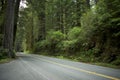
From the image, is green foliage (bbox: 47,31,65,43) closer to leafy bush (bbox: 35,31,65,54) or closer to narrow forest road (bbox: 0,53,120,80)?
leafy bush (bbox: 35,31,65,54)

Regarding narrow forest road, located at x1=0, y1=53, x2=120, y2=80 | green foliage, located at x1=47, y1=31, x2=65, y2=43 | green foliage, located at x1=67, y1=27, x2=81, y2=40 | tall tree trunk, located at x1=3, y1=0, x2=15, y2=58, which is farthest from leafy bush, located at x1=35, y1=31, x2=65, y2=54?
narrow forest road, located at x1=0, y1=53, x2=120, y2=80

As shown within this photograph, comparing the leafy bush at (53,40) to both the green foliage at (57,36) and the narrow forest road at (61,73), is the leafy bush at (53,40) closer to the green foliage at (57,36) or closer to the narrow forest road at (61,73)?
the green foliage at (57,36)

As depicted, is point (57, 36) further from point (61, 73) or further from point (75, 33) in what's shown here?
point (61, 73)

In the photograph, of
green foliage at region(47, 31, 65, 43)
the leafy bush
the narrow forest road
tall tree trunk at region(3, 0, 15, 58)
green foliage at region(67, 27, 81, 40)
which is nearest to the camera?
the narrow forest road

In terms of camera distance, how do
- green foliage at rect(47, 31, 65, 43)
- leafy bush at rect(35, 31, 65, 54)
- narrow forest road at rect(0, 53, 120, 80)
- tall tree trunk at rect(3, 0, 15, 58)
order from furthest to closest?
leafy bush at rect(35, 31, 65, 54) → green foliage at rect(47, 31, 65, 43) → tall tree trunk at rect(3, 0, 15, 58) → narrow forest road at rect(0, 53, 120, 80)

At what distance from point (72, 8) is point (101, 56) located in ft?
64.6

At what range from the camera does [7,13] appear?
804 inches

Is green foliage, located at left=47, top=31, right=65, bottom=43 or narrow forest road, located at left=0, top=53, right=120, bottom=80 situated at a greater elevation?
green foliage, located at left=47, top=31, right=65, bottom=43

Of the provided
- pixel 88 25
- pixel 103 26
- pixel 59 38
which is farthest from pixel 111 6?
pixel 59 38

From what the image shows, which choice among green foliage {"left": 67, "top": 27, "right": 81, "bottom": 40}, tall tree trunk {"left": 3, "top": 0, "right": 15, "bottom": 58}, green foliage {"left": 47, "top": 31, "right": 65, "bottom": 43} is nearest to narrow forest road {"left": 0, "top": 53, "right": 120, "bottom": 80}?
tall tree trunk {"left": 3, "top": 0, "right": 15, "bottom": 58}

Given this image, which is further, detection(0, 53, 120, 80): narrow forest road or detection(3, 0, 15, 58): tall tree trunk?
detection(3, 0, 15, 58): tall tree trunk

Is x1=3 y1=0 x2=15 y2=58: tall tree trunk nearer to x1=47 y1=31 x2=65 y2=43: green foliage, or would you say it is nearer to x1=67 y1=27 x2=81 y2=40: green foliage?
x1=67 y1=27 x2=81 y2=40: green foliage

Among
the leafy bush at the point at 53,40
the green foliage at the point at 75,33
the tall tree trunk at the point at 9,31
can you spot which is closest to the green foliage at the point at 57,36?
the leafy bush at the point at 53,40

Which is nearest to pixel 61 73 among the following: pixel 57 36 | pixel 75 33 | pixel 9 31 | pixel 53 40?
pixel 9 31
